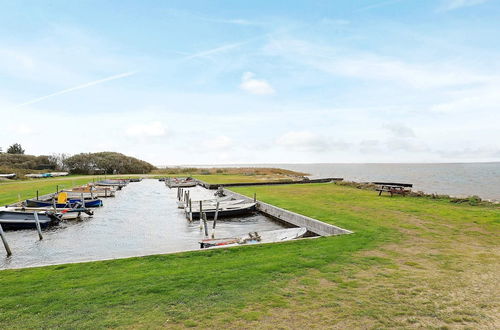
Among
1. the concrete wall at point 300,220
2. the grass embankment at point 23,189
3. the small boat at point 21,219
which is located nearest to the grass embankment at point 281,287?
the concrete wall at point 300,220

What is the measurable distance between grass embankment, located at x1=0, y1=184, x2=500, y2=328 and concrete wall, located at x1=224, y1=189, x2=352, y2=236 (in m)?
1.52

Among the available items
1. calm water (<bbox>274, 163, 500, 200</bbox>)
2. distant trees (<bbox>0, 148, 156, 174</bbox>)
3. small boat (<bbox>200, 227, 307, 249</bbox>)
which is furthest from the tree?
small boat (<bbox>200, 227, 307, 249</bbox>)

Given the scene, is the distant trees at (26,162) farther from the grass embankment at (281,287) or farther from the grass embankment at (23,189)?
the grass embankment at (281,287)

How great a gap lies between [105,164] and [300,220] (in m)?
73.8

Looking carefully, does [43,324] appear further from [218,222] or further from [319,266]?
[218,222]

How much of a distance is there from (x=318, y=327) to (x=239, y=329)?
1170 millimetres

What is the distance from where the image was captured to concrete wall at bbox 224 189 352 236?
11897mm

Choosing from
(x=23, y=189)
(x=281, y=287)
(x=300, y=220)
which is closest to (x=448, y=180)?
(x=300, y=220)

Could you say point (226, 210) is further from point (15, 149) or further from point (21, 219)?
point (15, 149)

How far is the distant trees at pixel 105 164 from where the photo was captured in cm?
7544

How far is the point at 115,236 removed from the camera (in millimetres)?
15258

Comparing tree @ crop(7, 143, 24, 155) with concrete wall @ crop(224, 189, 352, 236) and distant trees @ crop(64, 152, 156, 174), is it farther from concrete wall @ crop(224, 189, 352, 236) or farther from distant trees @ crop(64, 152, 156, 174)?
concrete wall @ crop(224, 189, 352, 236)

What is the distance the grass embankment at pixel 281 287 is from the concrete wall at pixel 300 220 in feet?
4.99

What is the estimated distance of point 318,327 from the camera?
459 centimetres
